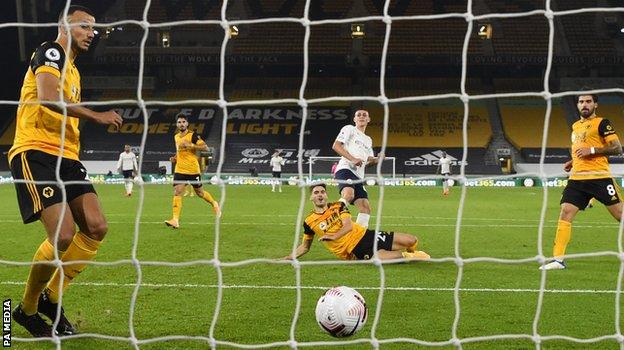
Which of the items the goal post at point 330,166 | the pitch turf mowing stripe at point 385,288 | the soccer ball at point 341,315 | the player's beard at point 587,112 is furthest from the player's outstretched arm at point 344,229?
the goal post at point 330,166

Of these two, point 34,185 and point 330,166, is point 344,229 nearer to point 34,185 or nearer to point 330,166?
point 34,185

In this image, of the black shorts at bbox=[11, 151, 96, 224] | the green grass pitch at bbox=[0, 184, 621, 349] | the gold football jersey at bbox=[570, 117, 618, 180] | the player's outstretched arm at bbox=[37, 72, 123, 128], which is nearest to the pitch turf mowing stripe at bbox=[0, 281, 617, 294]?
the green grass pitch at bbox=[0, 184, 621, 349]

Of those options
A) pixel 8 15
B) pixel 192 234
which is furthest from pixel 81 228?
pixel 8 15

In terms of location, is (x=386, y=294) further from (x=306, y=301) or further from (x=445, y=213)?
(x=445, y=213)

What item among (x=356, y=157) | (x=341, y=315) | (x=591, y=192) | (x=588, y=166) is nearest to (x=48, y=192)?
(x=341, y=315)

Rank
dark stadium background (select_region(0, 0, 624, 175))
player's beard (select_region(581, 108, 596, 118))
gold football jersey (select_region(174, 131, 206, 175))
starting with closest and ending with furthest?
player's beard (select_region(581, 108, 596, 118)) < gold football jersey (select_region(174, 131, 206, 175)) < dark stadium background (select_region(0, 0, 624, 175))

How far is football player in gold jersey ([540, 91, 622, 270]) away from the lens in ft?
22.4

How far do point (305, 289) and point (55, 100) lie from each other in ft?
9.24

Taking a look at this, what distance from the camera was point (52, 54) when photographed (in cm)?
405

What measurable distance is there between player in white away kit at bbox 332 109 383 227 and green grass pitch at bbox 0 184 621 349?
2.59 ft

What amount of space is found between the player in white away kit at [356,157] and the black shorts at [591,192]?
229cm

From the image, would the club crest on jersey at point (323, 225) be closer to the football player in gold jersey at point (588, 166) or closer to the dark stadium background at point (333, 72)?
the football player in gold jersey at point (588, 166)

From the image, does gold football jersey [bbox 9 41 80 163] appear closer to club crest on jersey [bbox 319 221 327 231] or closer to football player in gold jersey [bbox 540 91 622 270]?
club crest on jersey [bbox 319 221 327 231]

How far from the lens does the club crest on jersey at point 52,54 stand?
159 inches
